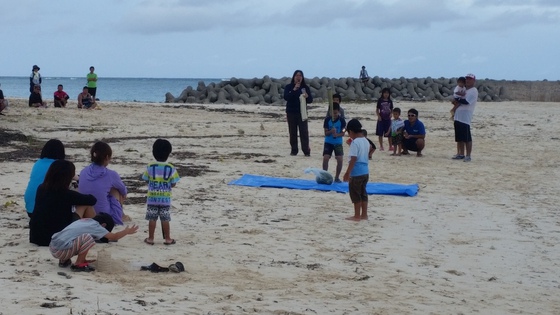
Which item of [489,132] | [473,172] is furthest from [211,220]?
[489,132]

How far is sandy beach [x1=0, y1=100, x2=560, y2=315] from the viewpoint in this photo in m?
6.00

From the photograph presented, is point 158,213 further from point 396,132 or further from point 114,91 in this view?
point 114,91

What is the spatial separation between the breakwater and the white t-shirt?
70.5 feet

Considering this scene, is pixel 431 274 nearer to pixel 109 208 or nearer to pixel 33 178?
pixel 109 208

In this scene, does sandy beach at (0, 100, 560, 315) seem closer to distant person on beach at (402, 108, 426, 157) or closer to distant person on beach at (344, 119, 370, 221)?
distant person on beach at (344, 119, 370, 221)

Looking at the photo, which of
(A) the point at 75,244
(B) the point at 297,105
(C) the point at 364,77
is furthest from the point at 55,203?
(C) the point at 364,77

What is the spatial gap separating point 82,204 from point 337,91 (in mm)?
35210

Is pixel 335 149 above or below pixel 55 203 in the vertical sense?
above

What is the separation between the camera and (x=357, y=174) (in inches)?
376

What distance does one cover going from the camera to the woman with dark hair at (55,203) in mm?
7223

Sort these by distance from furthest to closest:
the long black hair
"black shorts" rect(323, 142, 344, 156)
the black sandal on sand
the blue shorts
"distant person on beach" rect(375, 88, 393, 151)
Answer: "distant person on beach" rect(375, 88, 393, 151), "black shorts" rect(323, 142, 344, 156), the blue shorts, the long black hair, the black sandal on sand

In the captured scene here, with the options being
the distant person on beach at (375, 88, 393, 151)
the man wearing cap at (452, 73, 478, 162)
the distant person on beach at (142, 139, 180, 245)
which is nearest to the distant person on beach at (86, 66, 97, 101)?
the distant person on beach at (375, 88, 393, 151)

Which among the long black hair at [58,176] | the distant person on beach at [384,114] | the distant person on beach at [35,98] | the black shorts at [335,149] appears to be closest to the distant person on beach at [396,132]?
the distant person on beach at [384,114]

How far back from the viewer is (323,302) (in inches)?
238
